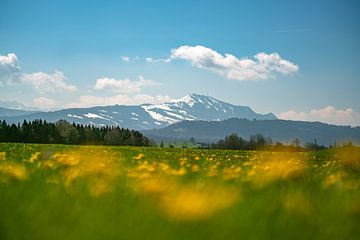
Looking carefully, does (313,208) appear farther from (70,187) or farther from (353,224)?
(70,187)

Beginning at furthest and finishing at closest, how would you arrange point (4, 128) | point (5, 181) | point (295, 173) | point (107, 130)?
point (107, 130)
point (4, 128)
point (295, 173)
point (5, 181)

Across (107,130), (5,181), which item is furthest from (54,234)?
(107,130)

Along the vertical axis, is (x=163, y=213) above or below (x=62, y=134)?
below

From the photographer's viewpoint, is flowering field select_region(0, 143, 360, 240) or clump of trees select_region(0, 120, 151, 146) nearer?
flowering field select_region(0, 143, 360, 240)

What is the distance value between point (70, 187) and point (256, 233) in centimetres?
169

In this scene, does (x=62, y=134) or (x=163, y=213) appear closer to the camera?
(x=163, y=213)

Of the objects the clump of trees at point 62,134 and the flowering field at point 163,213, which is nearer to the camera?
the flowering field at point 163,213

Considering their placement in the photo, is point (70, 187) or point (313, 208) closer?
Result: point (313, 208)

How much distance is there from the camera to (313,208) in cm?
241

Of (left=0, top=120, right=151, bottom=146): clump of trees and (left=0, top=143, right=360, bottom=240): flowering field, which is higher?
(left=0, top=120, right=151, bottom=146): clump of trees

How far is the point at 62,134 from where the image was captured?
111 meters

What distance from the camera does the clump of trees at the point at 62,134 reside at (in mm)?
99375

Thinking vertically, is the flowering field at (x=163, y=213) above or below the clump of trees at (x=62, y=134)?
below

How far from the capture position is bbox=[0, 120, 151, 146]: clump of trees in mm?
Result: 99375
